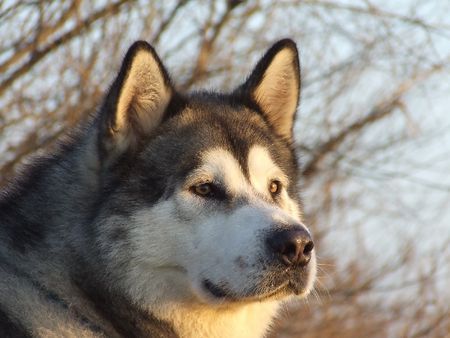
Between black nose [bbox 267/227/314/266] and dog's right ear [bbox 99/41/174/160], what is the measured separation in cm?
84

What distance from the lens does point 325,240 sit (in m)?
8.16

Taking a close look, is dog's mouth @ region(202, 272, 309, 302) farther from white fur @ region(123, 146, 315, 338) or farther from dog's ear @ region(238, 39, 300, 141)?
dog's ear @ region(238, 39, 300, 141)

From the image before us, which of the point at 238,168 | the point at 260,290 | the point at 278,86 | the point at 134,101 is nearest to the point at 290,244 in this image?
the point at 260,290

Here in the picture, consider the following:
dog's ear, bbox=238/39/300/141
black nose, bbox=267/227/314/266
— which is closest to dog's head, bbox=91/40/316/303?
black nose, bbox=267/227/314/266

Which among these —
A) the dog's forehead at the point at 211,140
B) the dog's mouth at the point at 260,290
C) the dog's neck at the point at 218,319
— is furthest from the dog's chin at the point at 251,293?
the dog's forehead at the point at 211,140

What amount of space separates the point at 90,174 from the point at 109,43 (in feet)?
8.68

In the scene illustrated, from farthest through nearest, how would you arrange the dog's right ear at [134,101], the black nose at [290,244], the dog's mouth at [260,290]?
the dog's right ear at [134,101]
the dog's mouth at [260,290]
the black nose at [290,244]

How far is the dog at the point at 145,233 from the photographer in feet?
14.3

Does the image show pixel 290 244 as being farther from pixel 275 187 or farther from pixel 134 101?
pixel 134 101

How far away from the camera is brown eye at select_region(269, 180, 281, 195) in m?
4.79

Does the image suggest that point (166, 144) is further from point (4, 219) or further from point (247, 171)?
point (4, 219)

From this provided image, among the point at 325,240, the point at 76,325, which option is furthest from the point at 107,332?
the point at 325,240

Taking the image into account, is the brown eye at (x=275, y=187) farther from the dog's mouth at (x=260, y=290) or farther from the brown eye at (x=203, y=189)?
the dog's mouth at (x=260, y=290)

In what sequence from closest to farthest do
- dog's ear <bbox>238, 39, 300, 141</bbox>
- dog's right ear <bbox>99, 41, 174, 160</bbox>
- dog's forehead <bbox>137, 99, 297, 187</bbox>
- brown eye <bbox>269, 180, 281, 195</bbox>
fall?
dog's right ear <bbox>99, 41, 174, 160</bbox> < dog's forehead <bbox>137, 99, 297, 187</bbox> < brown eye <bbox>269, 180, 281, 195</bbox> < dog's ear <bbox>238, 39, 300, 141</bbox>
